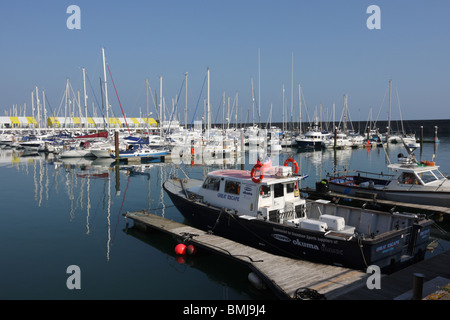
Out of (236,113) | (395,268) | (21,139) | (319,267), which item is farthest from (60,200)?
(236,113)

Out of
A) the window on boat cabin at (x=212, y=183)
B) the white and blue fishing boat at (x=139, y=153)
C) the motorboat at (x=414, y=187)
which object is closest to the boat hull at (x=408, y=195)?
the motorboat at (x=414, y=187)

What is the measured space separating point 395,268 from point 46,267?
12.0m

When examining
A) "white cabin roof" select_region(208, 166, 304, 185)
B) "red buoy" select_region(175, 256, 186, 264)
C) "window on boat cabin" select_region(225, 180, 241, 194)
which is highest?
"white cabin roof" select_region(208, 166, 304, 185)

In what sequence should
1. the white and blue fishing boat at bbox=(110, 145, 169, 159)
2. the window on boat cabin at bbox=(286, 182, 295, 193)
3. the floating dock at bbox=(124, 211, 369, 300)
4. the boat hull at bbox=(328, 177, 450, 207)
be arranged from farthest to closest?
1. the white and blue fishing boat at bbox=(110, 145, 169, 159)
2. the boat hull at bbox=(328, 177, 450, 207)
3. the window on boat cabin at bbox=(286, 182, 295, 193)
4. the floating dock at bbox=(124, 211, 369, 300)

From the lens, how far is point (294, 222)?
1334 cm

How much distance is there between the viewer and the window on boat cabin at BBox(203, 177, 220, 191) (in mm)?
15102

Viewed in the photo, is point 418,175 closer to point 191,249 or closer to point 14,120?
point 191,249

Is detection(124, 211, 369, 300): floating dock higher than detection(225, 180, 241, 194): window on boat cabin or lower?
lower

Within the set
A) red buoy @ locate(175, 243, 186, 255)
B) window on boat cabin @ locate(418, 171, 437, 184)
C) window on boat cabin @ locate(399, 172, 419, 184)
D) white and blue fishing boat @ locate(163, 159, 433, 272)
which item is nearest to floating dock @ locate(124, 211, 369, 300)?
red buoy @ locate(175, 243, 186, 255)

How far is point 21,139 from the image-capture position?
71750mm

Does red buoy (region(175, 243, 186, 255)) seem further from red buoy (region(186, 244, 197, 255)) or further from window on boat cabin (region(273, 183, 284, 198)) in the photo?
window on boat cabin (region(273, 183, 284, 198))

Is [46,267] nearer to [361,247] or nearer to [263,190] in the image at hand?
[263,190]

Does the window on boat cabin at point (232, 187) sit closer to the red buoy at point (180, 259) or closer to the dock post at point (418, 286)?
the red buoy at point (180, 259)

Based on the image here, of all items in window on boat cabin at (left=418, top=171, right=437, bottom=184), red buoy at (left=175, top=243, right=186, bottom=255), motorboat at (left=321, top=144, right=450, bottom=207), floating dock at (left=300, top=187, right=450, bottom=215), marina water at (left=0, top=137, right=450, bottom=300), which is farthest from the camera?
window on boat cabin at (left=418, top=171, right=437, bottom=184)
